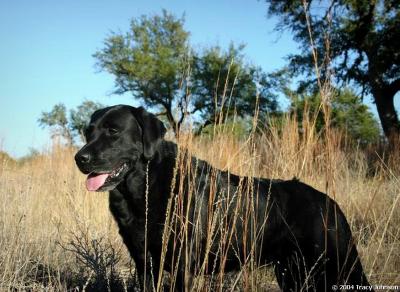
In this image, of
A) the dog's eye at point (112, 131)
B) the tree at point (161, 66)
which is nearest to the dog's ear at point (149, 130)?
the dog's eye at point (112, 131)

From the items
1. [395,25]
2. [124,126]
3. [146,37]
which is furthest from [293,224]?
[146,37]

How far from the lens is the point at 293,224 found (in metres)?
3.04

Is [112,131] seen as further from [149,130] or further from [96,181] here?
[96,181]

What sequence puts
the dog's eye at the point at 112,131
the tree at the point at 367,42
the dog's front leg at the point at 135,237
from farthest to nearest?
1. the tree at the point at 367,42
2. the dog's eye at the point at 112,131
3. the dog's front leg at the point at 135,237

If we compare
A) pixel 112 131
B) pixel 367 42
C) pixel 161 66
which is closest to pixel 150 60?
pixel 161 66

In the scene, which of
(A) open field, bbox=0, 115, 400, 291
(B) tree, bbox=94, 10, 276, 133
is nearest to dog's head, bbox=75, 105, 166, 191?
(A) open field, bbox=0, 115, 400, 291

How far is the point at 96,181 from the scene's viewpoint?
2961mm

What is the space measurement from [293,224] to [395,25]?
16229mm

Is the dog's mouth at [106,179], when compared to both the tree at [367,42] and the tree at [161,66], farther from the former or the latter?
the tree at [161,66]

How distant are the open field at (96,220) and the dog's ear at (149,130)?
0.42m

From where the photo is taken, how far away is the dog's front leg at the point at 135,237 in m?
2.77

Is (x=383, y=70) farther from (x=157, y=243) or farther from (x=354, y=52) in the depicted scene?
(x=157, y=243)

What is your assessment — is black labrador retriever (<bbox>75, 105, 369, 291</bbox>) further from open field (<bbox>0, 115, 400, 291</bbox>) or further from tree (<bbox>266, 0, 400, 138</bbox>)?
tree (<bbox>266, 0, 400, 138</bbox>)

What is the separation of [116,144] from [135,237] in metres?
0.70
